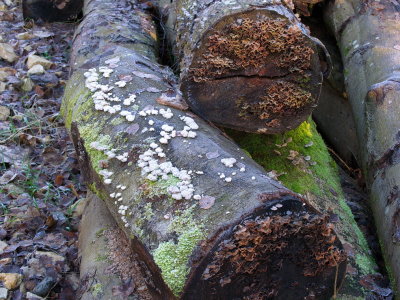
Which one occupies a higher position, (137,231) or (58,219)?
(137,231)

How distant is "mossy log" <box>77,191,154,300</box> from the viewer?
8.02 ft

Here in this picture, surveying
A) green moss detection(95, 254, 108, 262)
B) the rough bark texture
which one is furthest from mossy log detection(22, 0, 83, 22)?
green moss detection(95, 254, 108, 262)

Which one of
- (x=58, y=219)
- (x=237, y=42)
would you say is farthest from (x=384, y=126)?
(x=58, y=219)

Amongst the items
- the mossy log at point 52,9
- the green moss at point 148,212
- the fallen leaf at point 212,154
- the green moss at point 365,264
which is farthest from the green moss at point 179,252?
the mossy log at point 52,9

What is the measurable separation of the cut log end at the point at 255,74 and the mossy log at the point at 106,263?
2.79 feet

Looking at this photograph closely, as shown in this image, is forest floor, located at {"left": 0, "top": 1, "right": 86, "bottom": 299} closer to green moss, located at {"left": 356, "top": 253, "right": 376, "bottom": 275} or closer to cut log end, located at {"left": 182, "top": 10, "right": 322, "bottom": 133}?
cut log end, located at {"left": 182, "top": 10, "right": 322, "bottom": 133}

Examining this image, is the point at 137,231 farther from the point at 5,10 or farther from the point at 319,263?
the point at 5,10

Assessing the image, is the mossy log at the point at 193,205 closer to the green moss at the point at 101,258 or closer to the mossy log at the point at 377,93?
the green moss at the point at 101,258

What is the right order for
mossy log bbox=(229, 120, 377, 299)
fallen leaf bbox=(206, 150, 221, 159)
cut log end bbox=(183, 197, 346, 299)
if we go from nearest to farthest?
cut log end bbox=(183, 197, 346, 299)
fallen leaf bbox=(206, 150, 221, 159)
mossy log bbox=(229, 120, 377, 299)

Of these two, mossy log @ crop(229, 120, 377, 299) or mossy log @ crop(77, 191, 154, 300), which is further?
mossy log @ crop(229, 120, 377, 299)

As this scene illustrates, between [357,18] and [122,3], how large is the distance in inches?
81.6

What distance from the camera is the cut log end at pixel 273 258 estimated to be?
6.34ft

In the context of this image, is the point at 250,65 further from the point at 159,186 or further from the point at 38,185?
the point at 38,185

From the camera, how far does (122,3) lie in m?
4.55
